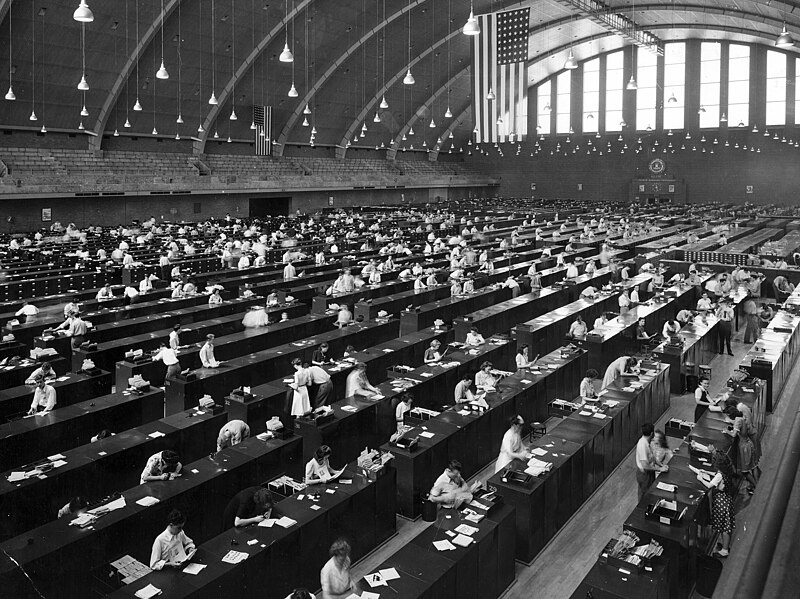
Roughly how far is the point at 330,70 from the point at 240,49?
7.17 m

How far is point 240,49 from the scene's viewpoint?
37625mm

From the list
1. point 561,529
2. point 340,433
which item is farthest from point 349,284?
point 561,529

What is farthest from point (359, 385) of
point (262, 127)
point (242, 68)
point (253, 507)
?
point (262, 127)

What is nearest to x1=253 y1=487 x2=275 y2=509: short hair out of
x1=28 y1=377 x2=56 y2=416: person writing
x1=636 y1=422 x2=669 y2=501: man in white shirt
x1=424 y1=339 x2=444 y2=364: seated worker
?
x1=636 y1=422 x2=669 y2=501: man in white shirt

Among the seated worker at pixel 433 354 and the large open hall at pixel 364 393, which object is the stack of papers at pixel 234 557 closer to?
the large open hall at pixel 364 393

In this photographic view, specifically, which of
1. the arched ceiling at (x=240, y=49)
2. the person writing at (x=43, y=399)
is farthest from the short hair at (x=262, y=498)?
the arched ceiling at (x=240, y=49)

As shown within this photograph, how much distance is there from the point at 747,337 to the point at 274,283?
12661 mm

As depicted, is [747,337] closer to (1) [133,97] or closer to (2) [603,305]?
(2) [603,305]

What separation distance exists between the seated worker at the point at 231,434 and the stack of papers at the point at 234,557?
2.83 meters

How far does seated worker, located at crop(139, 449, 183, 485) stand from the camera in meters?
7.82

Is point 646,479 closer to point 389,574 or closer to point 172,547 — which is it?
point 389,574

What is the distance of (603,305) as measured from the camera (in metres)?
18.8

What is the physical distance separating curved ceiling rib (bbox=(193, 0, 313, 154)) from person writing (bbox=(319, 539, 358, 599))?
3411 cm

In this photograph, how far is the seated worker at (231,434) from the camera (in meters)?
9.07
